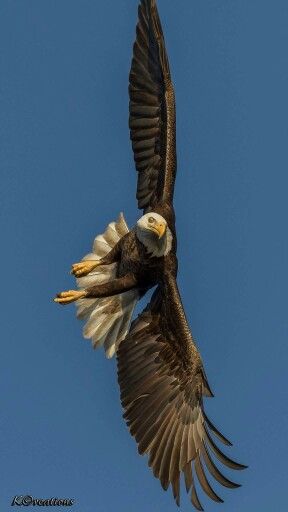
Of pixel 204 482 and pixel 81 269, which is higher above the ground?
pixel 81 269

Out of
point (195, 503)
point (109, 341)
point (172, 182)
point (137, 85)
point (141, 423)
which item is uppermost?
point (137, 85)

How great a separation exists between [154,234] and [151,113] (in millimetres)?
1267

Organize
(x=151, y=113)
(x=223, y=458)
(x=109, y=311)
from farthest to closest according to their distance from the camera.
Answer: (x=109, y=311)
(x=151, y=113)
(x=223, y=458)

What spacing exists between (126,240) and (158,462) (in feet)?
5.99

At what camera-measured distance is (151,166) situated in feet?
46.1

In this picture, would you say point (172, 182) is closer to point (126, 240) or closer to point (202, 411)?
point (126, 240)

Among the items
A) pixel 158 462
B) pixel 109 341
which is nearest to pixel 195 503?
pixel 158 462

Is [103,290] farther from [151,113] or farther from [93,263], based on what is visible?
[151,113]

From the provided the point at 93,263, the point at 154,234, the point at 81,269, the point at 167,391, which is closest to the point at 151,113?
the point at 154,234

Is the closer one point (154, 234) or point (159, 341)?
point (154, 234)

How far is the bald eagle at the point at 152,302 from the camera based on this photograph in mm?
13336

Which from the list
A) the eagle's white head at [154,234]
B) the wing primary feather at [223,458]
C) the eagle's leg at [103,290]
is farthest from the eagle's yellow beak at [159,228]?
the wing primary feather at [223,458]

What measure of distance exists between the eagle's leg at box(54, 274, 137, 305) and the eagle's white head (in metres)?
0.32

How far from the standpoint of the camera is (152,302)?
14.0m
